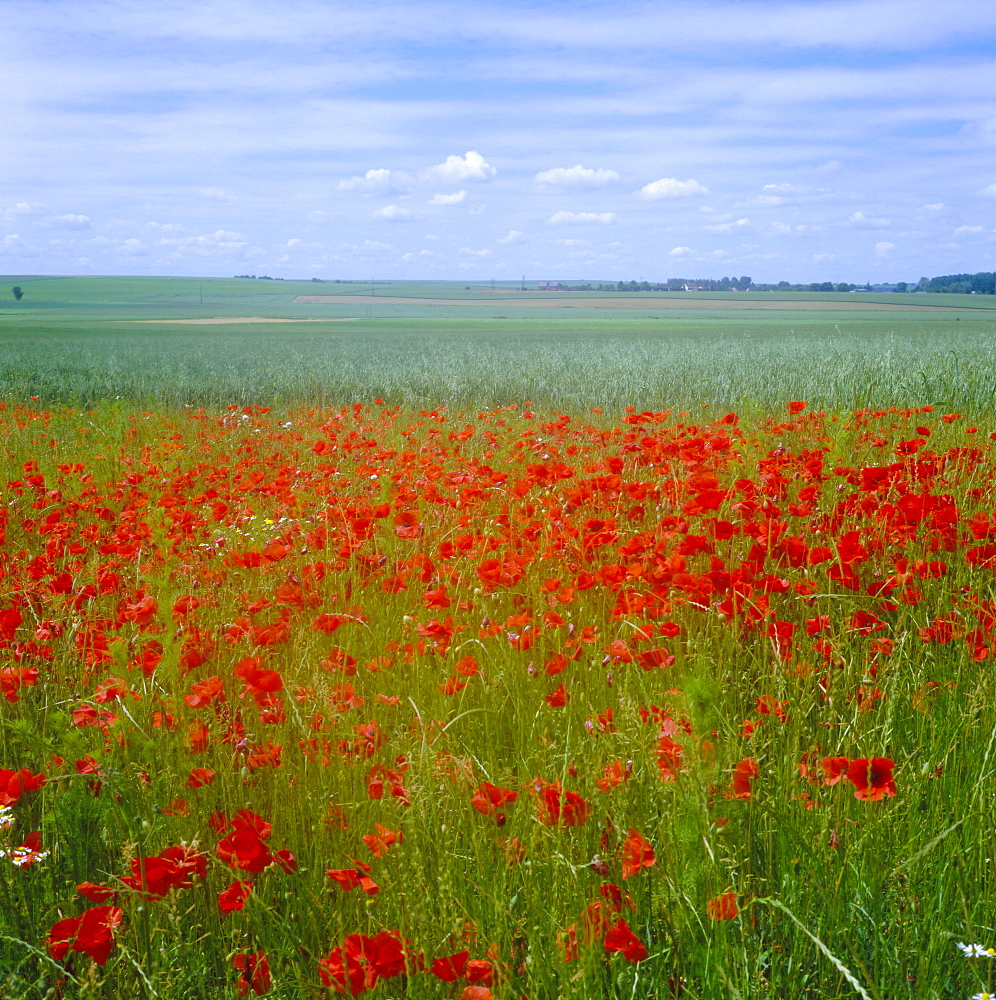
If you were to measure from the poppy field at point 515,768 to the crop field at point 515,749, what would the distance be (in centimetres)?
1

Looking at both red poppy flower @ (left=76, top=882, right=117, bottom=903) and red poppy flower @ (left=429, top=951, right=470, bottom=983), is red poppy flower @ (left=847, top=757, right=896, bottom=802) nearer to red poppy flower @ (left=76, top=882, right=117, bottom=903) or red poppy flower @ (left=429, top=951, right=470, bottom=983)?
red poppy flower @ (left=429, top=951, right=470, bottom=983)

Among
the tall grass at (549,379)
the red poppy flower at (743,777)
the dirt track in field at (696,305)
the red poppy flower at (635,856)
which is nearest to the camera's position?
the red poppy flower at (635,856)

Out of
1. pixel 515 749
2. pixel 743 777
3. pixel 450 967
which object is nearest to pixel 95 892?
pixel 450 967

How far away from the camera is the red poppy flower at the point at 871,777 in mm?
1486

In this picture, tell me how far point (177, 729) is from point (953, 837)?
173 centimetres

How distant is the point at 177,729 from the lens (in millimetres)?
2051

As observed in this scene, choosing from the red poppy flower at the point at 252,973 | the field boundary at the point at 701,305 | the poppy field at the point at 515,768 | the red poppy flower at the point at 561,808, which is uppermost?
the field boundary at the point at 701,305

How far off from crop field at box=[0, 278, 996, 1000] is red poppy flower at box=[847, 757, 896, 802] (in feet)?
0.04

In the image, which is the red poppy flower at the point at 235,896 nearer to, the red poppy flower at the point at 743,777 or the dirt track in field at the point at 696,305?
the red poppy flower at the point at 743,777

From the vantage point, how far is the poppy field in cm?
141

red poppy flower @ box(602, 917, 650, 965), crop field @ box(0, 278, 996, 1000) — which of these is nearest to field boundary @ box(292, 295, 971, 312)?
crop field @ box(0, 278, 996, 1000)

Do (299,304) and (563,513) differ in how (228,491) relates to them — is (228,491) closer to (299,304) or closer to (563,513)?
(563,513)

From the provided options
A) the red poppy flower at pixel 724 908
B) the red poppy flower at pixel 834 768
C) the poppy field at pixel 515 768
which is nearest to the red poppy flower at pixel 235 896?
the poppy field at pixel 515 768

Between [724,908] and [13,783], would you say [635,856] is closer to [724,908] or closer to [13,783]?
[724,908]
